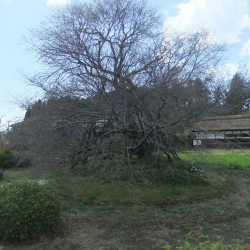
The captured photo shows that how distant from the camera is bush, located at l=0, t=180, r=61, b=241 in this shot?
622 cm

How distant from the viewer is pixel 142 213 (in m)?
8.44

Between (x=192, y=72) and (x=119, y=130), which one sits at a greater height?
(x=192, y=72)

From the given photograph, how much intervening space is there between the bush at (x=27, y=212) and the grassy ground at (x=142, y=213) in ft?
0.67

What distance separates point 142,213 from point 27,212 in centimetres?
302

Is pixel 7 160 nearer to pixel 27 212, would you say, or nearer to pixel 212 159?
pixel 212 159

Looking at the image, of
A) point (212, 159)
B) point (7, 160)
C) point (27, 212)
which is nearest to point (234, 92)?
point (212, 159)

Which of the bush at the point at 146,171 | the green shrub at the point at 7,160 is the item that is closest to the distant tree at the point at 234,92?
the bush at the point at 146,171

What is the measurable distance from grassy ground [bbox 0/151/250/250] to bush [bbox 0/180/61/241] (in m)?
0.20

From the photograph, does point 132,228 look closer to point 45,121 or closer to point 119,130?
point 119,130

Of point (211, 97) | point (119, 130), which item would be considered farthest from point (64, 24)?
point (211, 97)

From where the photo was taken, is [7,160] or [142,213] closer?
[142,213]

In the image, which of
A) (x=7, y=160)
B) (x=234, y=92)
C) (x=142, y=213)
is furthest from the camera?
(x=7, y=160)

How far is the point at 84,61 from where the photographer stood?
11.7 m

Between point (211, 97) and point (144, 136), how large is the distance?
2.18 m
